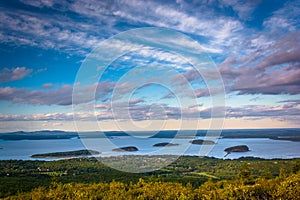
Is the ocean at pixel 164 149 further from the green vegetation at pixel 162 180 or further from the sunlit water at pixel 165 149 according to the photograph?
the green vegetation at pixel 162 180

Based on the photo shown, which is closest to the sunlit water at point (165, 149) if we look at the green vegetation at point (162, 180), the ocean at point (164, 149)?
the ocean at point (164, 149)

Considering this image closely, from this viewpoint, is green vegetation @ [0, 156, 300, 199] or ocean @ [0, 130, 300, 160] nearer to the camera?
ocean @ [0, 130, 300, 160]

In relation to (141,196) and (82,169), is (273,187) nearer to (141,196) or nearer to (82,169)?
(141,196)

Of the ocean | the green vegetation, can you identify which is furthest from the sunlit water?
the green vegetation

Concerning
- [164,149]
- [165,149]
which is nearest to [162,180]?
[165,149]

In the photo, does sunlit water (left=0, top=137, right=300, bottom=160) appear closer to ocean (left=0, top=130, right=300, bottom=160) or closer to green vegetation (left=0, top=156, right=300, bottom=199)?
ocean (left=0, top=130, right=300, bottom=160)

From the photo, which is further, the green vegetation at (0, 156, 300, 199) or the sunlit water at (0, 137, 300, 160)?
the green vegetation at (0, 156, 300, 199)

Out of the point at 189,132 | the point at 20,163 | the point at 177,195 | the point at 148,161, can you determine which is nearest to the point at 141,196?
the point at 177,195

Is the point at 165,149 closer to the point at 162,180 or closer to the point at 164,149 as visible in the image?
the point at 164,149
